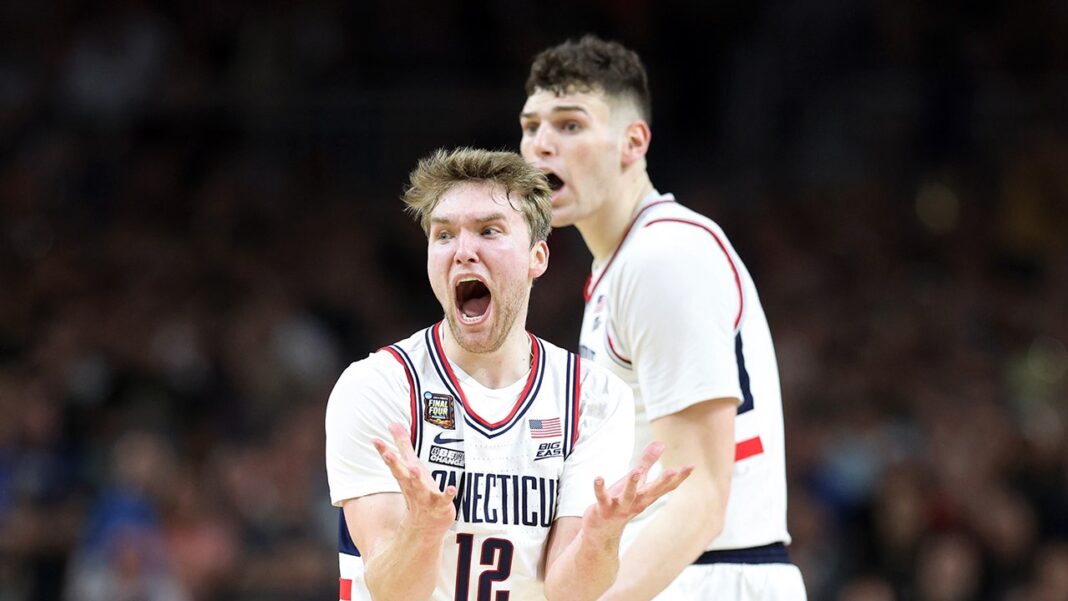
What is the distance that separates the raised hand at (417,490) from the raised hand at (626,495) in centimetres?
35

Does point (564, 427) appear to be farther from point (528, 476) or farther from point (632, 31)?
point (632, 31)

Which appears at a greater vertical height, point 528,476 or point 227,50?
point 227,50

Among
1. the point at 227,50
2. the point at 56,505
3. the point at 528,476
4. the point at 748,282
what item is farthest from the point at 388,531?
the point at 227,50

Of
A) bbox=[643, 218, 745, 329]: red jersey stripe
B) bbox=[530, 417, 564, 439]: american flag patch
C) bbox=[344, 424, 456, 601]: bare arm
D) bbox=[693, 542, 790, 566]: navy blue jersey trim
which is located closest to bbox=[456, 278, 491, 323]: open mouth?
bbox=[530, 417, 564, 439]: american flag patch

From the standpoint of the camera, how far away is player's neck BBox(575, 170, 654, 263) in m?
5.02

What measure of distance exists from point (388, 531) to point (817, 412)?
303 inches

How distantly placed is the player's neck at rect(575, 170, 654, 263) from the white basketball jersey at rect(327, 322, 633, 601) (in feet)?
3.70

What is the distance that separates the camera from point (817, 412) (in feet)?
36.2

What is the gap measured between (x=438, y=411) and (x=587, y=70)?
159 centimetres

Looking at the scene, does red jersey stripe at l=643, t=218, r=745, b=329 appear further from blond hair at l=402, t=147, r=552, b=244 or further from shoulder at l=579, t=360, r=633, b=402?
blond hair at l=402, t=147, r=552, b=244

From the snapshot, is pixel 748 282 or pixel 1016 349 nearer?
pixel 748 282

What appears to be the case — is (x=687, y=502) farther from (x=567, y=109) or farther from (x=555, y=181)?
(x=567, y=109)

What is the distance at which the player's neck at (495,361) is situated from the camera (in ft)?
13.2

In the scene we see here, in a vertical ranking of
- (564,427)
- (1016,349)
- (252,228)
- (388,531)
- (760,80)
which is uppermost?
(760,80)
